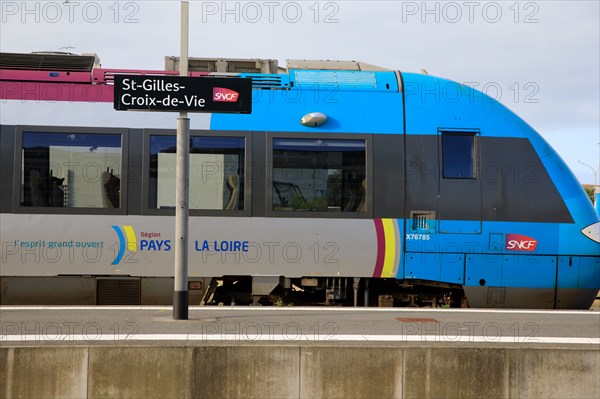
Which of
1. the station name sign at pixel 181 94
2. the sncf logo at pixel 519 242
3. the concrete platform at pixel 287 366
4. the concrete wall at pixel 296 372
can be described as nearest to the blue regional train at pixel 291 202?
the sncf logo at pixel 519 242

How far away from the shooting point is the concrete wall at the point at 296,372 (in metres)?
6.72

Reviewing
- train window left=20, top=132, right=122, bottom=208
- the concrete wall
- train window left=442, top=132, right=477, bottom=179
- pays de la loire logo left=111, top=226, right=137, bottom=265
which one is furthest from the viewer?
train window left=442, top=132, right=477, bottom=179

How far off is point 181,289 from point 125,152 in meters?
3.13

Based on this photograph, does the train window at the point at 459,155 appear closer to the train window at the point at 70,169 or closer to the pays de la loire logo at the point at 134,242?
the pays de la loire logo at the point at 134,242

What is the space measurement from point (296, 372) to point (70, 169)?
5.82 meters

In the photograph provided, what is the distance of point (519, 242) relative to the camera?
1134 centimetres

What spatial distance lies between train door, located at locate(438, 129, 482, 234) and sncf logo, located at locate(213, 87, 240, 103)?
3.96 m

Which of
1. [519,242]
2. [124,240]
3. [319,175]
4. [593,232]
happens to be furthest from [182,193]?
[593,232]

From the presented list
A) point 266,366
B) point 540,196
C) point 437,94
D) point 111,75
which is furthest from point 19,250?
point 540,196

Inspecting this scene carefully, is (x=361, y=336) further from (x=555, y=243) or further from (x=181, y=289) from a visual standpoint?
(x=555, y=243)

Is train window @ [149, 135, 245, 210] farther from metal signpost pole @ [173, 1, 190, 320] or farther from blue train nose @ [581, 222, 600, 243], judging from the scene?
blue train nose @ [581, 222, 600, 243]

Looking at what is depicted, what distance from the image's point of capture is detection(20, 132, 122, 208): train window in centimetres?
1110

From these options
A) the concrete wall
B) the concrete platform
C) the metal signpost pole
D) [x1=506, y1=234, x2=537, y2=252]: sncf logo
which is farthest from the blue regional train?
the concrete wall

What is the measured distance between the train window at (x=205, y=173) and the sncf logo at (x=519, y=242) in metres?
4.02
